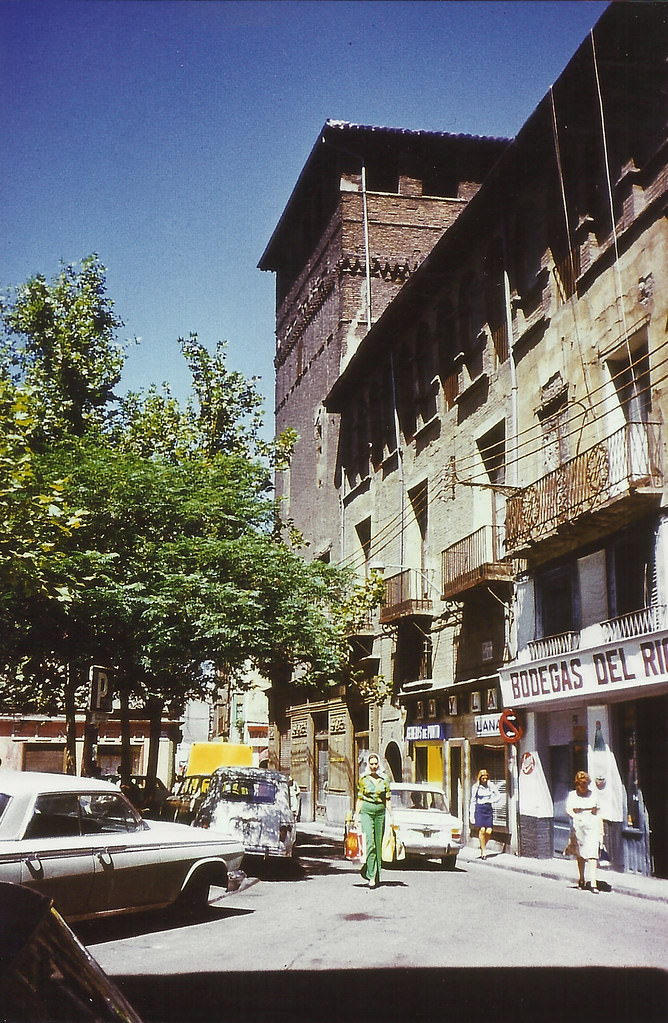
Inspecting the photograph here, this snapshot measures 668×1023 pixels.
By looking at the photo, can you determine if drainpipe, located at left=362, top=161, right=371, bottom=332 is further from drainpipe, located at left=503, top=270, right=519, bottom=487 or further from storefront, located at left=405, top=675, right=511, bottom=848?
storefront, located at left=405, top=675, right=511, bottom=848

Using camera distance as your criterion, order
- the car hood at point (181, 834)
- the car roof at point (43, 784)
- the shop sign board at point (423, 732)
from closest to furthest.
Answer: the car roof at point (43, 784)
the car hood at point (181, 834)
the shop sign board at point (423, 732)

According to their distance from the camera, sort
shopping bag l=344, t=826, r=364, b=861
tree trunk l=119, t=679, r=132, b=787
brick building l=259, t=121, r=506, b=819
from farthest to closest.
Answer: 1. brick building l=259, t=121, r=506, b=819
2. tree trunk l=119, t=679, r=132, b=787
3. shopping bag l=344, t=826, r=364, b=861

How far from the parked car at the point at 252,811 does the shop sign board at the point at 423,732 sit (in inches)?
388

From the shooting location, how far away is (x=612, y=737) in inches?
711

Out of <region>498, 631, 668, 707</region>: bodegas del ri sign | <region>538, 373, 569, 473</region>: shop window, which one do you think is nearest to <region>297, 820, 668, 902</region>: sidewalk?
<region>498, 631, 668, 707</region>: bodegas del ri sign

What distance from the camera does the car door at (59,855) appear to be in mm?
8500

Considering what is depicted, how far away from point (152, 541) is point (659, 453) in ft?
29.6

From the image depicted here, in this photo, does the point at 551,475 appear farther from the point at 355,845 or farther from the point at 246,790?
the point at 246,790

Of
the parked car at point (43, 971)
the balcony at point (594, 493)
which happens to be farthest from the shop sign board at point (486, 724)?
the parked car at point (43, 971)

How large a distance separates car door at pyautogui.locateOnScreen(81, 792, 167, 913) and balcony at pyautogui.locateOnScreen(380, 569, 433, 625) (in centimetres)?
1759

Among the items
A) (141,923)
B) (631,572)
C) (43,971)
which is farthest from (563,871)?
(43,971)

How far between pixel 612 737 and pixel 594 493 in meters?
4.53

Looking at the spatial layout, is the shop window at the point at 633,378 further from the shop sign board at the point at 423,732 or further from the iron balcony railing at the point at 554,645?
the shop sign board at the point at 423,732

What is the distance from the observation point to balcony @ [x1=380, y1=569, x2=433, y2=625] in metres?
27.2
